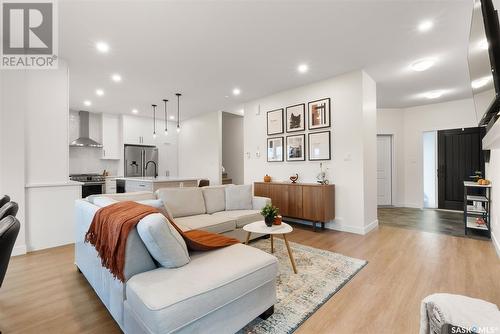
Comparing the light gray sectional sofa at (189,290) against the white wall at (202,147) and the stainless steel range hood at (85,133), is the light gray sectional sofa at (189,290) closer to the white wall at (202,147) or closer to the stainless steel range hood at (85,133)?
the white wall at (202,147)

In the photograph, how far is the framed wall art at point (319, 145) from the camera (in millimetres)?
4277

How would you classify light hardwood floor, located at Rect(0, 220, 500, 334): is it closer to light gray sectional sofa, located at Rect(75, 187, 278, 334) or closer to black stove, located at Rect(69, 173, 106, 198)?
light gray sectional sofa, located at Rect(75, 187, 278, 334)

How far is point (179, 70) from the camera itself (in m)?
3.91

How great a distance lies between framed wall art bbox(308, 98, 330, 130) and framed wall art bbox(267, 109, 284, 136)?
2.21 ft

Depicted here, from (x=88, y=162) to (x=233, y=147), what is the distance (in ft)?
14.3

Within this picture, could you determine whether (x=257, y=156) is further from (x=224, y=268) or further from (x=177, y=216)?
(x=224, y=268)

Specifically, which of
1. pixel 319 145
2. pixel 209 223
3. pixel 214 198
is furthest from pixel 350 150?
pixel 209 223

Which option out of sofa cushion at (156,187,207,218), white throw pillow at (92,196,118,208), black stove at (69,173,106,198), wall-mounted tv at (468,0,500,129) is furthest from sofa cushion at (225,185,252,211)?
black stove at (69,173,106,198)

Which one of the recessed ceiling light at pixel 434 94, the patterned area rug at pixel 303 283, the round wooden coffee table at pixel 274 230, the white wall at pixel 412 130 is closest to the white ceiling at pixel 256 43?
the recessed ceiling light at pixel 434 94

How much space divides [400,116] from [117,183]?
7951mm

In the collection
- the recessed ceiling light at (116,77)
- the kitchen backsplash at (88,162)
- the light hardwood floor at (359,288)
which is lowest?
the light hardwood floor at (359,288)

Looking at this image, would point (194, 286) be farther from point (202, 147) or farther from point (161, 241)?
point (202, 147)

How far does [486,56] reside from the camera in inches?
56.4

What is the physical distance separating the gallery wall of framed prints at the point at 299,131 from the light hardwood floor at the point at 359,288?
1762mm
